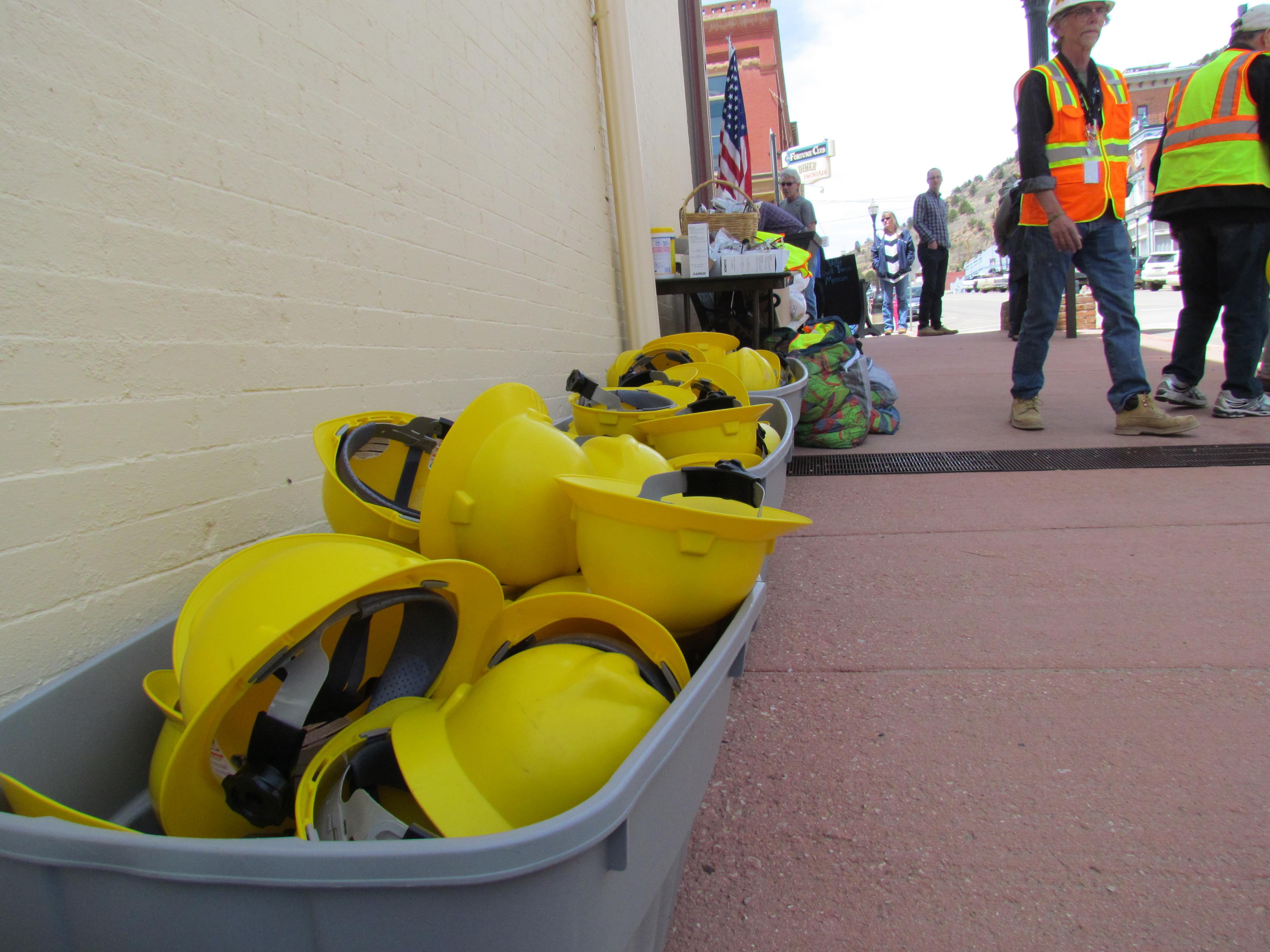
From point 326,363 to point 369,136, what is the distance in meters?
0.82

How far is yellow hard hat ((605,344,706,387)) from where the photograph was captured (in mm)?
3297

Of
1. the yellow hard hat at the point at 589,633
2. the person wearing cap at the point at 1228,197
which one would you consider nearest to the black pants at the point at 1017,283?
the person wearing cap at the point at 1228,197

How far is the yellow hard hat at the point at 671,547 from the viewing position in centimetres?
121

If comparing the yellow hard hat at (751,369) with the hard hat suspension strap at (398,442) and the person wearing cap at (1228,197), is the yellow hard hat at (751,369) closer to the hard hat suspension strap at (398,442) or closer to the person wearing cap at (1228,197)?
the hard hat suspension strap at (398,442)

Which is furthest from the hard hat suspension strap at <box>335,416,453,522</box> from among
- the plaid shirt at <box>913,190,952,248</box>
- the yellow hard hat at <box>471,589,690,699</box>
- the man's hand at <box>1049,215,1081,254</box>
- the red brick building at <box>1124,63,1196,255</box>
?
the red brick building at <box>1124,63,1196,255</box>

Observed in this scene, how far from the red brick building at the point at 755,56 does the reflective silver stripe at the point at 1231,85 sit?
18142mm

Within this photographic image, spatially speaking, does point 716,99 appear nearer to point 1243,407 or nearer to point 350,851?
point 1243,407

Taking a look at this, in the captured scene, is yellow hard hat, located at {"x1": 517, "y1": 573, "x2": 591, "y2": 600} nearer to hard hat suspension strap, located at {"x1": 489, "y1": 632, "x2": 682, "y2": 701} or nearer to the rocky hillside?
hard hat suspension strap, located at {"x1": 489, "y1": 632, "x2": 682, "y2": 701}

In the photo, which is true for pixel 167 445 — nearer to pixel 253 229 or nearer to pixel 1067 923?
pixel 253 229

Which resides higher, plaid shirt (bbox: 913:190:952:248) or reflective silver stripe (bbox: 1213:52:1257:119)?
plaid shirt (bbox: 913:190:952:248)

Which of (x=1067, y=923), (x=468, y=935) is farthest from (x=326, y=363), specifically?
(x=1067, y=923)

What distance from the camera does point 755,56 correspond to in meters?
23.0

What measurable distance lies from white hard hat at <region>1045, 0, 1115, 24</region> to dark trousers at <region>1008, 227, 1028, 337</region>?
3850mm

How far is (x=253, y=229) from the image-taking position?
A: 1.83 m
